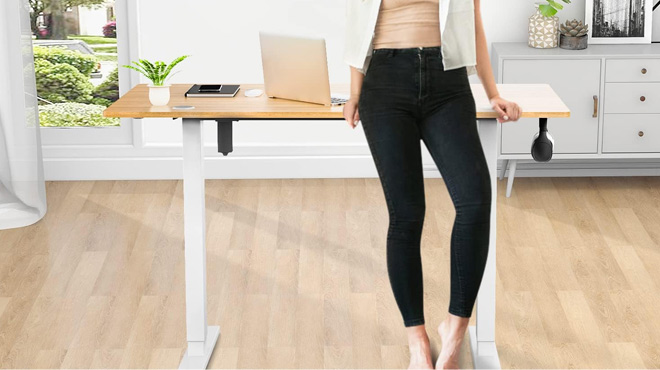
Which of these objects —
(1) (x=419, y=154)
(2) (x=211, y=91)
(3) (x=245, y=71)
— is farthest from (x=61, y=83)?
(1) (x=419, y=154)

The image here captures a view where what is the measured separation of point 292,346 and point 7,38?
82.2 inches

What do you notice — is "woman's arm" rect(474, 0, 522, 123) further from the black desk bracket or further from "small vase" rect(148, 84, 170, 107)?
"small vase" rect(148, 84, 170, 107)

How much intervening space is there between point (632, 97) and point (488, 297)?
Answer: 205cm

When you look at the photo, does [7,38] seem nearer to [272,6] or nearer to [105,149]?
[105,149]

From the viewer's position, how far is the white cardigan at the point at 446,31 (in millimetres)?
2670

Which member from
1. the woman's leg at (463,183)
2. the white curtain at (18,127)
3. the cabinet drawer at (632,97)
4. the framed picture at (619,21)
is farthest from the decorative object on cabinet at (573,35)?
the white curtain at (18,127)

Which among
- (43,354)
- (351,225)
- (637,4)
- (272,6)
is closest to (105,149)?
(272,6)

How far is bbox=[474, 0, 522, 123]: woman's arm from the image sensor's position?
109 inches

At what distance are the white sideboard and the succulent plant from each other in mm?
89

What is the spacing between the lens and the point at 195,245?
9.87 ft

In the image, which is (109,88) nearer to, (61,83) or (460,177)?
(61,83)

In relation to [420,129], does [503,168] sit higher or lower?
lower

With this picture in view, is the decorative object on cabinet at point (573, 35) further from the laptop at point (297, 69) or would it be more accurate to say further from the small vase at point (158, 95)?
the small vase at point (158, 95)

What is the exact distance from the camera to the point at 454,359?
2.74m
